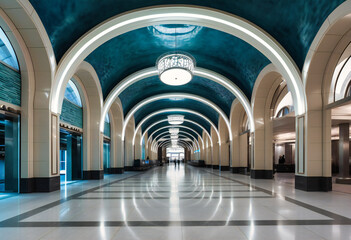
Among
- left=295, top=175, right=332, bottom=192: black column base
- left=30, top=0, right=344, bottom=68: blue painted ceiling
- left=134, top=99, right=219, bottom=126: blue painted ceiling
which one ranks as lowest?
left=295, top=175, right=332, bottom=192: black column base

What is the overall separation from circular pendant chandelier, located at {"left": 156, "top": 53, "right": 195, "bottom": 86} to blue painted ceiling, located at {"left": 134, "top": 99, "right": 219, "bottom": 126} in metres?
14.0

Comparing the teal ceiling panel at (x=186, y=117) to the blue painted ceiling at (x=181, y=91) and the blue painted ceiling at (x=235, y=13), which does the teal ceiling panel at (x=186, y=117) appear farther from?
the blue painted ceiling at (x=235, y=13)

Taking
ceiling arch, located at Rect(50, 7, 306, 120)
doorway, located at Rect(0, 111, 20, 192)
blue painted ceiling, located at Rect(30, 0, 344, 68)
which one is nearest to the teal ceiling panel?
ceiling arch, located at Rect(50, 7, 306, 120)

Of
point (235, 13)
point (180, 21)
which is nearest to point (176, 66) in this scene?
point (180, 21)

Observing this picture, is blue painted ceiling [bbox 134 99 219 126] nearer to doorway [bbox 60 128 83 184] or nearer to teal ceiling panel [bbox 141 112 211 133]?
teal ceiling panel [bbox 141 112 211 133]

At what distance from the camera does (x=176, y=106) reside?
2773cm

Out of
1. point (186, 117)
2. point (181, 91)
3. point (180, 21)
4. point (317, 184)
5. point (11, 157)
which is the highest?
point (180, 21)

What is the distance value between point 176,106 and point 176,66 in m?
17.2

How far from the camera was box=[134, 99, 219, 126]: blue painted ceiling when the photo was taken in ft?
83.2

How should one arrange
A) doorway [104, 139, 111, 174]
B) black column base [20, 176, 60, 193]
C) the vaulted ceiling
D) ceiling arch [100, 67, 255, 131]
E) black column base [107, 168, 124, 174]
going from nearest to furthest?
1. the vaulted ceiling
2. black column base [20, 176, 60, 193]
3. ceiling arch [100, 67, 255, 131]
4. doorway [104, 139, 111, 174]
5. black column base [107, 168, 124, 174]

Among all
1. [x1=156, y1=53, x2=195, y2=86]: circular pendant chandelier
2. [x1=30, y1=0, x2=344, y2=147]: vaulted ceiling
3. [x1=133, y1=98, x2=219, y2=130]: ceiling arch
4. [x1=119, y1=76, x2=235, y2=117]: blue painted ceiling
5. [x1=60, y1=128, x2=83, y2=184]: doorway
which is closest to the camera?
[x1=30, y1=0, x2=344, y2=147]: vaulted ceiling

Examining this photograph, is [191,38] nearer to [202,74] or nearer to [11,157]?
[202,74]

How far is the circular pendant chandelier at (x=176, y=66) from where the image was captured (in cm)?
1058

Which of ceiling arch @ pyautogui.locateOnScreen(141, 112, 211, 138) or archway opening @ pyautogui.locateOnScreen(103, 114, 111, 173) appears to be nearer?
archway opening @ pyautogui.locateOnScreen(103, 114, 111, 173)
